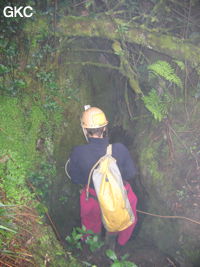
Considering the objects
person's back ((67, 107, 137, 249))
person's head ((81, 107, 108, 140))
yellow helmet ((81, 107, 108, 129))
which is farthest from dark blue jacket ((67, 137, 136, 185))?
yellow helmet ((81, 107, 108, 129))

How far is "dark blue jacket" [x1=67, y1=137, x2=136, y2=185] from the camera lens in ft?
12.6

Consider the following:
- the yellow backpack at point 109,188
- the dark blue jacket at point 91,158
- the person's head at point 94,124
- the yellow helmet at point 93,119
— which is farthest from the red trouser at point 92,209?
the yellow helmet at point 93,119

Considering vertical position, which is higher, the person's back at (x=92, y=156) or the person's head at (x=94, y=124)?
the person's head at (x=94, y=124)

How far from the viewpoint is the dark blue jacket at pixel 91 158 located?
383cm

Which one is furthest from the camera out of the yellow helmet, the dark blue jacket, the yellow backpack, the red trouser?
the red trouser

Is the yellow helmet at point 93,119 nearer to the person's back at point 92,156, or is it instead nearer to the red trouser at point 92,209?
the person's back at point 92,156

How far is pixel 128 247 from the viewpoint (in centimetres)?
522

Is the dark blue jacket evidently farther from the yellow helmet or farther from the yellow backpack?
the yellow helmet

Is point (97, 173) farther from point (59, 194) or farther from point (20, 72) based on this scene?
point (20, 72)

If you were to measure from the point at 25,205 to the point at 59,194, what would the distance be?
218 centimetres

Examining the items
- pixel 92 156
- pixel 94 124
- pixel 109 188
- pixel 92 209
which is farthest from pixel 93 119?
pixel 92 209

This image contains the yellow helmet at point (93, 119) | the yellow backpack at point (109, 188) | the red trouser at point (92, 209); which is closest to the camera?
the yellow backpack at point (109, 188)

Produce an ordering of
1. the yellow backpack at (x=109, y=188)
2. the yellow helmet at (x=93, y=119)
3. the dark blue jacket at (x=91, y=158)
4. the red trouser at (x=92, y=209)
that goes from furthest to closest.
→ the red trouser at (x=92, y=209)
the yellow helmet at (x=93, y=119)
the dark blue jacket at (x=91, y=158)
the yellow backpack at (x=109, y=188)

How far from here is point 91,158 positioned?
12.6 ft
